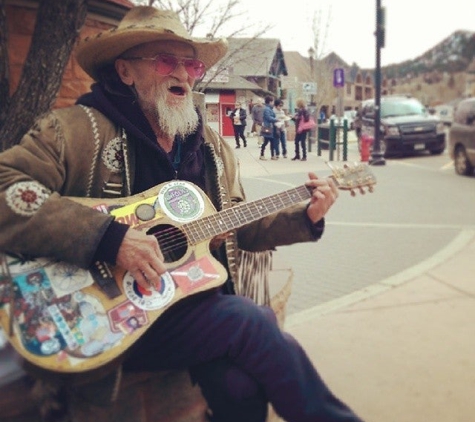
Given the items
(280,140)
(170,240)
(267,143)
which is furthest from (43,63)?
(170,240)

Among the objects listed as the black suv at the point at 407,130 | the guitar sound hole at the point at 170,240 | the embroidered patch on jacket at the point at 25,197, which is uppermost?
the embroidered patch on jacket at the point at 25,197

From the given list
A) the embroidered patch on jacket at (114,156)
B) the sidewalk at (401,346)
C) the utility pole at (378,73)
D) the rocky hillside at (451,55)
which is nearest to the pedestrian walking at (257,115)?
the embroidered patch on jacket at (114,156)

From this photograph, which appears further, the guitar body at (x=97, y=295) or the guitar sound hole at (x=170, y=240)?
the guitar sound hole at (x=170, y=240)

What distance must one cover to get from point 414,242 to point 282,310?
11.6 feet

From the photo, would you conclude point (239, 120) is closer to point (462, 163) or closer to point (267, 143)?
point (267, 143)

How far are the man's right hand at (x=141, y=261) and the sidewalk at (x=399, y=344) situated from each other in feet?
4.35

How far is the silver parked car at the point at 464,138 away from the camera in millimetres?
11336

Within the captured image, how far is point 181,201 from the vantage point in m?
2.13

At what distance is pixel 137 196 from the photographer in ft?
6.88

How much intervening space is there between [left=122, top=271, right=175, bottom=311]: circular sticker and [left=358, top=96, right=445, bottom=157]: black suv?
14.6m

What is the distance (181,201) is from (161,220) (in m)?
0.13

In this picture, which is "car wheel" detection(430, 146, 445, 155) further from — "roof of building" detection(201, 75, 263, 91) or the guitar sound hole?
the guitar sound hole

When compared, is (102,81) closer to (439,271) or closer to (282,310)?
(282,310)

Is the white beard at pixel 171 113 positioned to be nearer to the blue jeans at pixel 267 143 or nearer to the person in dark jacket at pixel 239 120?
the person in dark jacket at pixel 239 120
